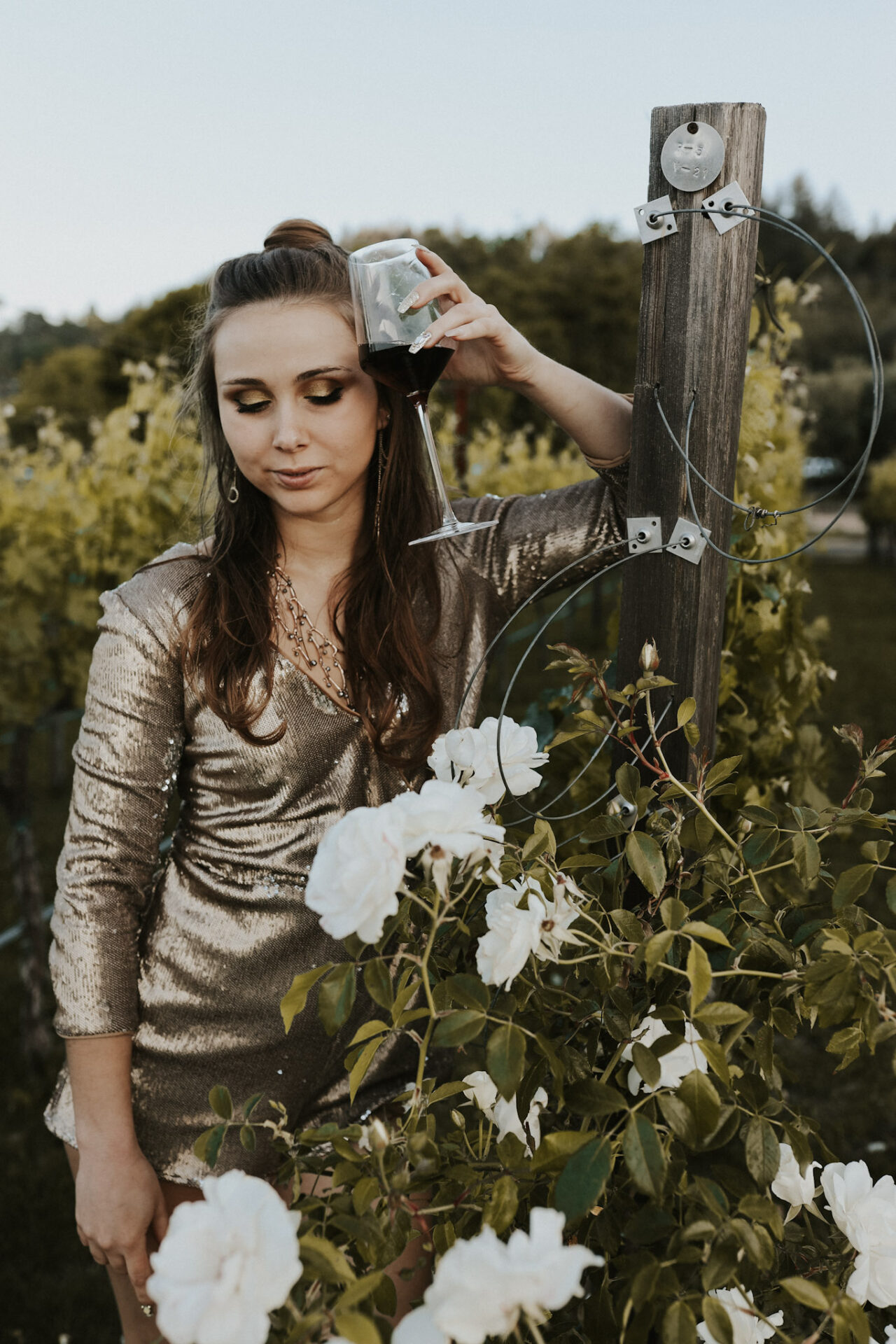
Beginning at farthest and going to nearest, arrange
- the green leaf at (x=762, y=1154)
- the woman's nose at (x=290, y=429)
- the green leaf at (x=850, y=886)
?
1. the woman's nose at (x=290, y=429)
2. the green leaf at (x=850, y=886)
3. the green leaf at (x=762, y=1154)

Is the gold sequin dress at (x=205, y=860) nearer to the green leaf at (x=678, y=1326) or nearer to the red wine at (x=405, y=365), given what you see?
the red wine at (x=405, y=365)

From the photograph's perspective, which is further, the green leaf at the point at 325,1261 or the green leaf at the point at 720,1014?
the green leaf at the point at 720,1014

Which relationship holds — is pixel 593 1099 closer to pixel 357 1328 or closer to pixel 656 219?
pixel 357 1328

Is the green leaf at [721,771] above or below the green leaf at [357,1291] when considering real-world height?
above

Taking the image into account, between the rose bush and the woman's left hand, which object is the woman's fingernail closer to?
the woman's left hand

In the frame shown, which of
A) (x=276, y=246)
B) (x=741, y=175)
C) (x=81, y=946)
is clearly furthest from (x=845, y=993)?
(x=276, y=246)

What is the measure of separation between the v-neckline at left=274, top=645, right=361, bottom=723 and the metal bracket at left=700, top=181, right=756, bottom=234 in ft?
2.66

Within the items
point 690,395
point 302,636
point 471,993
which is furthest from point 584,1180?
point 302,636

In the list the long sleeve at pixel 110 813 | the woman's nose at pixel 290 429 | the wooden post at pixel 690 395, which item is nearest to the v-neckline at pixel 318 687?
the long sleeve at pixel 110 813

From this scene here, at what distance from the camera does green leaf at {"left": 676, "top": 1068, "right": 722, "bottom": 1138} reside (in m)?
0.82

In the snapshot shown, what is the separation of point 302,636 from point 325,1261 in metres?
0.98

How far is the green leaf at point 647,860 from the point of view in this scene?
38.0 inches

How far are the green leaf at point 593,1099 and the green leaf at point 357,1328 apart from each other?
0.82 ft

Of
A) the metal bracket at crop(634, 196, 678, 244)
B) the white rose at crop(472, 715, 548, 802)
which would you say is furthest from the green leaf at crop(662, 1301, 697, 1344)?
the metal bracket at crop(634, 196, 678, 244)
